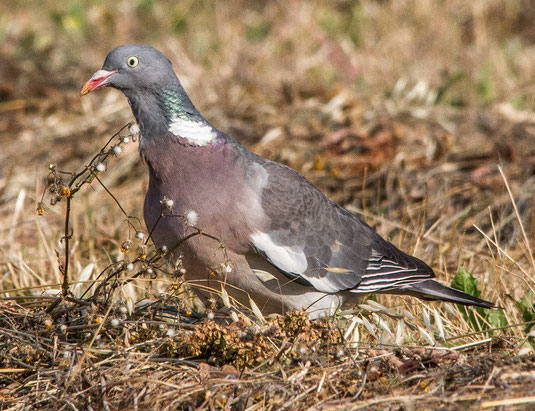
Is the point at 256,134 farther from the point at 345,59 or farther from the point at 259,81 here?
the point at 345,59

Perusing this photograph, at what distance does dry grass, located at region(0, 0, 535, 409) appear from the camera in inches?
103

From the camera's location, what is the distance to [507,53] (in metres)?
7.87

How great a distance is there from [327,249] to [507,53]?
4951mm

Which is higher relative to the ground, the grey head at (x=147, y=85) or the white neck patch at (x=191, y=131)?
the grey head at (x=147, y=85)

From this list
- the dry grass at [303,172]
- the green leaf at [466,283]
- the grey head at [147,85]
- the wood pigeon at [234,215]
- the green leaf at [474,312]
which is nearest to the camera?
the dry grass at [303,172]

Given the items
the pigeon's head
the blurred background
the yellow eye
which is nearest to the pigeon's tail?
the blurred background

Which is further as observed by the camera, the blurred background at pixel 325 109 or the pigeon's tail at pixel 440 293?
the blurred background at pixel 325 109

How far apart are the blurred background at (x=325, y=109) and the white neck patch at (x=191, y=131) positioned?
69 cm

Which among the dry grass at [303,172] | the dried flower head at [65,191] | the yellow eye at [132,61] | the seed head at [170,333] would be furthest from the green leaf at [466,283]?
the dried flower head at [65,191]

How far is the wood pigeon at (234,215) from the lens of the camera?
10.8 ft

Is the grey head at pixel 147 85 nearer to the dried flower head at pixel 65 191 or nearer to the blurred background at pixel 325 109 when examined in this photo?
the blurred background at pixel 325 109

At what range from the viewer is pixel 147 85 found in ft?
11.3

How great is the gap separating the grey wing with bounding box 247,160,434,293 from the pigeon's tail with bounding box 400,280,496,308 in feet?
0.12

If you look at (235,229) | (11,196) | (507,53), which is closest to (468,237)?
(235,229)
